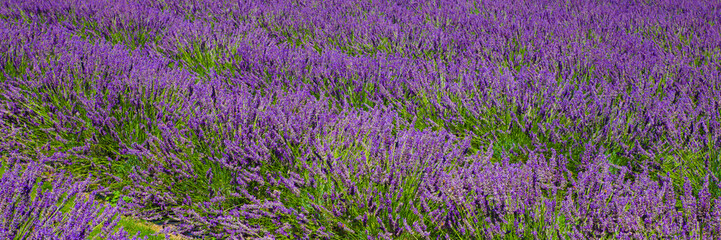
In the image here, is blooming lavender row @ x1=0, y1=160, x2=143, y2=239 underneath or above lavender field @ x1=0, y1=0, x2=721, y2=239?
above

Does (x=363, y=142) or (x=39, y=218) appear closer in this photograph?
(x=39, y=218)

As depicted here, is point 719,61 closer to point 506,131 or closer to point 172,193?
point 506,131

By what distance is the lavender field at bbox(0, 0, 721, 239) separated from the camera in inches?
61.1

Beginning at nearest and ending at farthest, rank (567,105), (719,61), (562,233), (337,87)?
(562,233), (567,105), (337,87), (719,61)

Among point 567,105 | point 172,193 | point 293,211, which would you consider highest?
point 567,105

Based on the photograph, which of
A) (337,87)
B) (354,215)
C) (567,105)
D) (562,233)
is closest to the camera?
(562,233)

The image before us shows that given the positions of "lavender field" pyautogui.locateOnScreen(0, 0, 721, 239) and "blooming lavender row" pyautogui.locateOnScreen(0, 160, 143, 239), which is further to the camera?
"lavender field" pyautogui.locateOnScreen(0, 0, 721, 239)

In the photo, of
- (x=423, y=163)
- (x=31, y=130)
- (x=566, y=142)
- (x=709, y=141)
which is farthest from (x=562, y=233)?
(x=31, y=130)

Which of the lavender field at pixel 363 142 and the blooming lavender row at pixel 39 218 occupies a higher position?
the blooming lavender row at pixel 39 218

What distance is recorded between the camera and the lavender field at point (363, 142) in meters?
1.55

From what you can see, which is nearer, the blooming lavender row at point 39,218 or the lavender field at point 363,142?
the blooming lavender row at point 39,218

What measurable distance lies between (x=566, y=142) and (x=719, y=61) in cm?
206

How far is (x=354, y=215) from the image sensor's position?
177cm

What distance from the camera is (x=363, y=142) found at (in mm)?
2111
